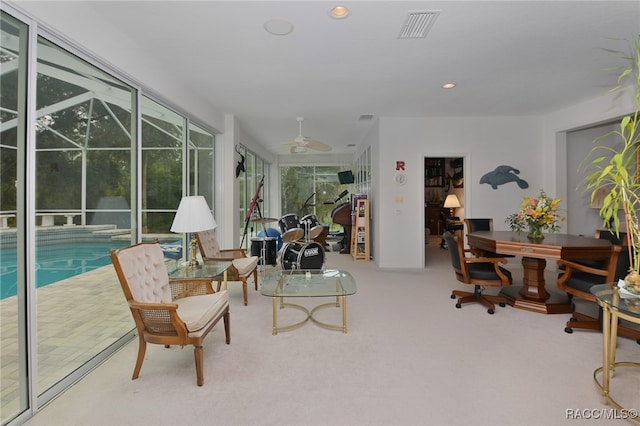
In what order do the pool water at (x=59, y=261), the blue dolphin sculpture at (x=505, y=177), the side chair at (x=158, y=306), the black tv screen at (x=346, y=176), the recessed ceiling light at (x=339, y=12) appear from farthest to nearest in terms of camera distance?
1. the black tv screen at (x=346, y=176)
2. the blue dolphin sculpture at (x=505, y=177)
3. the recessed ceiling light at (x=339, y=12)
4. the side chair at (x=158, y=306)
5. the pool water at (x=59, y=261)

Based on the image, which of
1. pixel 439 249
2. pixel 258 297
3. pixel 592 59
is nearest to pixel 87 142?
pixel 258 297

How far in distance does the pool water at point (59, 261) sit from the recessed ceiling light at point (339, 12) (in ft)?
8.78

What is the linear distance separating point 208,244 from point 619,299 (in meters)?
3.87

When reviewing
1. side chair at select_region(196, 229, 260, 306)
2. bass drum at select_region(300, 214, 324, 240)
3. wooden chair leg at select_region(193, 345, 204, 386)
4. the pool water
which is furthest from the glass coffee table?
bass drum at select_region(300, 214, 324, 240)

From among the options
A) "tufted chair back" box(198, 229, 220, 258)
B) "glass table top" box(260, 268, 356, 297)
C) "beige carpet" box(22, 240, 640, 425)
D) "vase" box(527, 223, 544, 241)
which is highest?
"vase" box(527, 223, 544, 241)

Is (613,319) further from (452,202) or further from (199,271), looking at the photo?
(452,202)

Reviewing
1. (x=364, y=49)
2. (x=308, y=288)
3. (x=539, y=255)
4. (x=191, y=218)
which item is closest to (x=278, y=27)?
(x=364, y=49)

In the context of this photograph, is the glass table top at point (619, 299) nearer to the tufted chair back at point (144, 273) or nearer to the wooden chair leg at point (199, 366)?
the wooden chair leg at point (199, 366)

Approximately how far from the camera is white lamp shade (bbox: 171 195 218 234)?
9.16 ft

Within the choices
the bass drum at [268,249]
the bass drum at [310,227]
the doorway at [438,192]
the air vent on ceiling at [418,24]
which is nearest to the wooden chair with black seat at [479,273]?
the air vent on ceiling at [418,24]

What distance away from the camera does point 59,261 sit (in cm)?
219

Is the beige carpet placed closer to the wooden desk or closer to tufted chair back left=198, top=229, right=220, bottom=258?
the wooden desk

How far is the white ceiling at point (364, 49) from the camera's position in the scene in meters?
2.36

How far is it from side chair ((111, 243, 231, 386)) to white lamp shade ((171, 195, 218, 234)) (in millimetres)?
317
